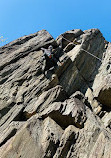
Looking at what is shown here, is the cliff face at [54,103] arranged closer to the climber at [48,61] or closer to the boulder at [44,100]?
the boulder at [44,100]

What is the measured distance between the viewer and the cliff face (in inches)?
435

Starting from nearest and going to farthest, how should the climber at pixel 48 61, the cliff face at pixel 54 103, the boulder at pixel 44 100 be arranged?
the cliff face at pixel 54 103, the boulder at pixel 44 100, the climber at pixel 48 61

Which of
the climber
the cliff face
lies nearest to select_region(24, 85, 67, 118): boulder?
the cliff face

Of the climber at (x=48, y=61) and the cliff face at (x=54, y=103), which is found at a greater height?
the climber at (x=48, y=61)

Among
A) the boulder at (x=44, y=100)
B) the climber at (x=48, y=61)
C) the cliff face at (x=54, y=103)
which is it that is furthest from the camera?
the climber at (x=48, y=61)

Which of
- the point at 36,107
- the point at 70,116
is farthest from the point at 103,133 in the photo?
the point at 36,107

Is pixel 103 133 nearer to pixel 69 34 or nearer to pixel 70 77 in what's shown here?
pixel 70 77

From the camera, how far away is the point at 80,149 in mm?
11070

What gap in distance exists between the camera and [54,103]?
14.7 meters

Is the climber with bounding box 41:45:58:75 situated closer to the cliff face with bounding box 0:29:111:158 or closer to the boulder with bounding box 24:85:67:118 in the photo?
the cliff face with bounding box 0:29:111:158

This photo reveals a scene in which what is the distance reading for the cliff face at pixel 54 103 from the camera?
435 inches

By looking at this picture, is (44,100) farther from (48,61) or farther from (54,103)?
(48,61)

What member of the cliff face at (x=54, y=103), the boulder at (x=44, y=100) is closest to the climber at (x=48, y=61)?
the cliff face at (x=54, y=103)

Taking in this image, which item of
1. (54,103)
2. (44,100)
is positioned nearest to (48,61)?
(44,100)
